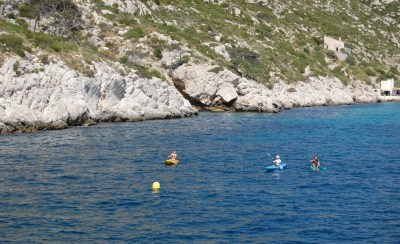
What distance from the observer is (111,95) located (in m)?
66.8

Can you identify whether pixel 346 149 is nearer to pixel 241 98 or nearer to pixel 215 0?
pixel 241 98

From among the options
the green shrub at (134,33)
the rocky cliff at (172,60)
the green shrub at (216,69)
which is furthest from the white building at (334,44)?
the green shrub at (134,33)

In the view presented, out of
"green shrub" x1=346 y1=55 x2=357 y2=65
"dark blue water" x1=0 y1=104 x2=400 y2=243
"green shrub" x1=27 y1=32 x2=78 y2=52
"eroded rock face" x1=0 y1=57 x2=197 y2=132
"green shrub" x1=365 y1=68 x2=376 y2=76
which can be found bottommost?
"dark blue water" x1=0 y1=104 x2=400 y2=243

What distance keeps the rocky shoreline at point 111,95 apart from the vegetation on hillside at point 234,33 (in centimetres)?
302

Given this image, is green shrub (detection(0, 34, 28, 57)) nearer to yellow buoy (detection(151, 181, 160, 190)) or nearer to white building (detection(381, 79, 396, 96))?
yellow buoy (detection(151, 181, 160, 190))

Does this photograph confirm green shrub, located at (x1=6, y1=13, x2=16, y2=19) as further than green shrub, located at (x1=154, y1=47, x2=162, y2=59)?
No

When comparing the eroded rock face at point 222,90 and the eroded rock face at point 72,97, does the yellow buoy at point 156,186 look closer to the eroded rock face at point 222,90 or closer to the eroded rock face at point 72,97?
the eroded rock face at point 72,97

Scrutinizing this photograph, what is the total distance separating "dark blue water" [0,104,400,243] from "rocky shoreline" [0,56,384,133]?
3787mm

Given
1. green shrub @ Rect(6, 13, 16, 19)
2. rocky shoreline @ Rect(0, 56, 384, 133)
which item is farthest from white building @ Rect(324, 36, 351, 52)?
green shrub @ Rect(6, 13, 16, 19)

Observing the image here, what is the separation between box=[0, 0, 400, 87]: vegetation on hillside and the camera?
8475cm

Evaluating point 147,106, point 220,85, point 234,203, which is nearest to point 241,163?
point 234,203

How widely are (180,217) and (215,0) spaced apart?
119m

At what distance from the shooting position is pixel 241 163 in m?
39.9

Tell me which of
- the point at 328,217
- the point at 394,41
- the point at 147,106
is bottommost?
the point at 328,217
